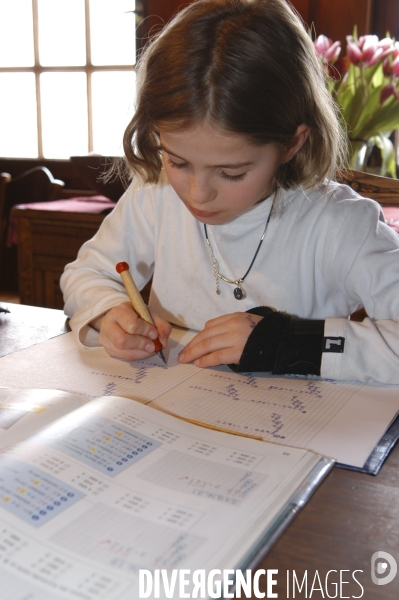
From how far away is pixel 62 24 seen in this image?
3.11 m

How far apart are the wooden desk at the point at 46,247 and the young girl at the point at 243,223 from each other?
919 mm

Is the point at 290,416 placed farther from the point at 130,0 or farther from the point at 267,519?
the point at 130,0

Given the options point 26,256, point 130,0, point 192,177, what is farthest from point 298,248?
point 130,0

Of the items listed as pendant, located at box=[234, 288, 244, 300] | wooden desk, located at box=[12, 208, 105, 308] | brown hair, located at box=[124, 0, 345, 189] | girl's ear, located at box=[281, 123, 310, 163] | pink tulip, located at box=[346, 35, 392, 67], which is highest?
pink tulip, located at box=[346, 35, 392, 67]

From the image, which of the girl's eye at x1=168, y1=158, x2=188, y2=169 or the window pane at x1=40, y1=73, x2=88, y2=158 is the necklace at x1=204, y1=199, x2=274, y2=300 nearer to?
the girl's eye at x1=168, y1=158, x2=188, y2=169

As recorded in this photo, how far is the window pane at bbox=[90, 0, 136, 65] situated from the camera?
2.92 m

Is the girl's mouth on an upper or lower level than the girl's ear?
lower

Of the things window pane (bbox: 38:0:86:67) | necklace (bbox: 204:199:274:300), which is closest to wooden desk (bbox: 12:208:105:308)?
necklace (bbox: 204:199:274:300)

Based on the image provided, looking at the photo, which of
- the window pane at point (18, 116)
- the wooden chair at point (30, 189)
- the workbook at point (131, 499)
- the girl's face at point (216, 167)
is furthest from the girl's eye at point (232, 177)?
the window pane at point (18, 116)

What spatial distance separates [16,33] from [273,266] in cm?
281

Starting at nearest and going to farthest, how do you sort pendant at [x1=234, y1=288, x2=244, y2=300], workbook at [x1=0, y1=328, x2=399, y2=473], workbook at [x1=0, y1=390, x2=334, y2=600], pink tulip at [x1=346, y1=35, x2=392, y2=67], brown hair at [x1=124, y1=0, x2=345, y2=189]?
workbook at [x1=0, y1=390, x2=334, y2=600]
workbook at [x1=0, y1=328, x2=399, y2=473]
brown hair at [x1=124, y1=0, x2=345, y2=189]
pendant at [x1=234, y1=288, x2=244, y2=300]
pink tulip at [x1=346, y1=35, x2=392, y2=67]

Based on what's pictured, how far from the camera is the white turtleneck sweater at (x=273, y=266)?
809 mm

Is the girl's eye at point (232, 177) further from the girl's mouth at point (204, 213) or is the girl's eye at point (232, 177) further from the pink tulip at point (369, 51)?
the pink tulip at point (369, 51)

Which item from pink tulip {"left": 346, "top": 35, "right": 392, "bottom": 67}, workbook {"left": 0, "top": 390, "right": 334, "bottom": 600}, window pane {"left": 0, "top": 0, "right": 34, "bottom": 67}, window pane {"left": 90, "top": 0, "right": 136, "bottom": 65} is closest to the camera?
workbook {"left": 0, "top": 390, "right": 334, "bottom": 600}
